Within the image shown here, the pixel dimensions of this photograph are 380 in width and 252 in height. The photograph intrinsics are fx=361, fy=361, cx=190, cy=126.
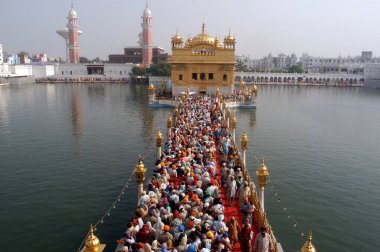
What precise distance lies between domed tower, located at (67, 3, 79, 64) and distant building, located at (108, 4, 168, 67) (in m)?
13.2

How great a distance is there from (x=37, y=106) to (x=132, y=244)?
111 feet

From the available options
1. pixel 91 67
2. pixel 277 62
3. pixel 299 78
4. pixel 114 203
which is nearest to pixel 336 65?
pixel 299 78

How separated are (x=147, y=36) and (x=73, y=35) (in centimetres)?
1936

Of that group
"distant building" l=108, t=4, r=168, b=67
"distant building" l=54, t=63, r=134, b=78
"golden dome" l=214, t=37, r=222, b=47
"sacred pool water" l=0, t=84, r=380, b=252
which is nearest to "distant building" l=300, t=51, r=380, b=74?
"distant building" l=108, t=4, r=168, b=67

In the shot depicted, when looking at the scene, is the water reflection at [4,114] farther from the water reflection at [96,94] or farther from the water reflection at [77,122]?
the water reflection at [96,94]

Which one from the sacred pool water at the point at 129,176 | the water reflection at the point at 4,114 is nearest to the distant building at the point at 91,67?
Result: the water reflection at the point at 4,114

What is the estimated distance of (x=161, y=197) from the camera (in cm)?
931

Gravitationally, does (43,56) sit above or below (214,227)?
above

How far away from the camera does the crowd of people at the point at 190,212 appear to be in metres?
7.38

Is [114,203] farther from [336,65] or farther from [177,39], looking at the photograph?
[336,65]

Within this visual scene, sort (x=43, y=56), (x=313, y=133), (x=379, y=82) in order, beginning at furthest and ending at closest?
(x=43, y=56) → (x=379, y=82) → (x=313, y=133)

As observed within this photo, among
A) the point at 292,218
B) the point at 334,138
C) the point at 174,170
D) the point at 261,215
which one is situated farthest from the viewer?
the point at 334,138

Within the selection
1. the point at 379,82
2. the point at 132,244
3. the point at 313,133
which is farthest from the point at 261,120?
the point at 379,82

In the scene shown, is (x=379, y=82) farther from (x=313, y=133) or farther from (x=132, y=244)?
(x=132, y=244)
